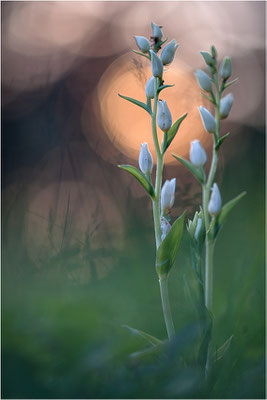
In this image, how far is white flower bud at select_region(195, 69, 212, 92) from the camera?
1.28 m

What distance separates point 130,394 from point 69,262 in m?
0.64

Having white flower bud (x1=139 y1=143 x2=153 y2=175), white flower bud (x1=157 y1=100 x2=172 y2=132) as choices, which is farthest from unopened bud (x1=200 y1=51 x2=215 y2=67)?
white flower bud (x1=139 y1=143 x2=153 y2=175)

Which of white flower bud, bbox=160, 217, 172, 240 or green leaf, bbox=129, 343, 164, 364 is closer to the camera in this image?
green leaf, bbox=129, 343, 164, 364

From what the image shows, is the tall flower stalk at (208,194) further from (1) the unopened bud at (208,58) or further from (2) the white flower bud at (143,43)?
(2) the white flower bud at (143,43)

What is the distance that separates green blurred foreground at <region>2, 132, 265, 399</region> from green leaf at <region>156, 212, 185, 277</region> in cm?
3

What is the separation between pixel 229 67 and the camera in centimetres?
130

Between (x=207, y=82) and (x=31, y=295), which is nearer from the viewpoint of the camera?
(x=31, y=295)

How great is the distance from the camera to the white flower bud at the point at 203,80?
1280mm

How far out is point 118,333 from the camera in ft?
2.51

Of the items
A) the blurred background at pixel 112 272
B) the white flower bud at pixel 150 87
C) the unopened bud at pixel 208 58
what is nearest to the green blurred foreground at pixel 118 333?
the blurred background at pixel 112 272

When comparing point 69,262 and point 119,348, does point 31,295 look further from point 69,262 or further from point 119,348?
point 119,348

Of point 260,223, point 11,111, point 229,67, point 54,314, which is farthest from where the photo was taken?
point 11,111

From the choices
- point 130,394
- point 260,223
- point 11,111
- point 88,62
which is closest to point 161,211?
point 130,394

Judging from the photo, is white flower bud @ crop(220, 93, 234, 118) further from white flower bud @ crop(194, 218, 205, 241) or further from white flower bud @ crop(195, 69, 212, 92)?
white flower bud @ crop(194, 218, 205, 241)
